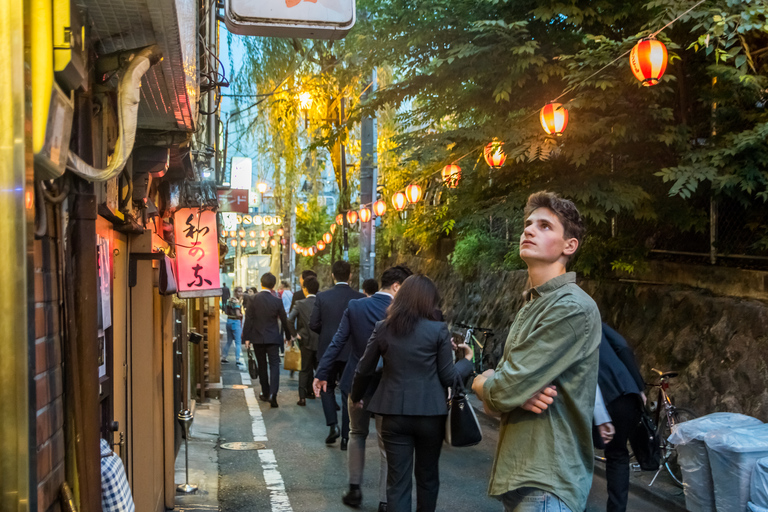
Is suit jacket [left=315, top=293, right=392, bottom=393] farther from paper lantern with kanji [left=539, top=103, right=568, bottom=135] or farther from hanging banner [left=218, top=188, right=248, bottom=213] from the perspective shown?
hanging banner [left=218, top=188, right=248, bottom=213]

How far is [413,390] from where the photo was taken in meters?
5.49

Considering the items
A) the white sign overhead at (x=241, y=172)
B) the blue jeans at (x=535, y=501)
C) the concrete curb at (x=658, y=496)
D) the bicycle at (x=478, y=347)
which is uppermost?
the white sign overhead at (x=241, y=172)

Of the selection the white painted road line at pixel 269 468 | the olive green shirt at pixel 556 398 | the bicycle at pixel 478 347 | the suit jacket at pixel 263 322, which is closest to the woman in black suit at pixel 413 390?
the white painted road line at pixel 269 468

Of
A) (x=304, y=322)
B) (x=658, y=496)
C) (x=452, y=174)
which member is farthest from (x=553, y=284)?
(x=304, y=322)

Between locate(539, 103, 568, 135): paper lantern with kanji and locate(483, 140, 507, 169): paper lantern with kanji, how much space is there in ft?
3.45

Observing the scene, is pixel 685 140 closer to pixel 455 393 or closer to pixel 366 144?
pixel 455 393

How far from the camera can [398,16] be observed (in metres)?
10.5

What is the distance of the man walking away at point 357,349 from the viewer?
712 centimetres

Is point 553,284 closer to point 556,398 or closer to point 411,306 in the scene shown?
point 556,398

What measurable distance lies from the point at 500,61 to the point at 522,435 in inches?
308

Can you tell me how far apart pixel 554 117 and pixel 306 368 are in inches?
262

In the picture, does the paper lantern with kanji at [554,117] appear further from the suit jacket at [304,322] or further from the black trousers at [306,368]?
the black trousers at [306,368]

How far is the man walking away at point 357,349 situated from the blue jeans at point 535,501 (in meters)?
4.04

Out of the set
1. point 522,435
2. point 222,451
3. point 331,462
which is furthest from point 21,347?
point 222,451
